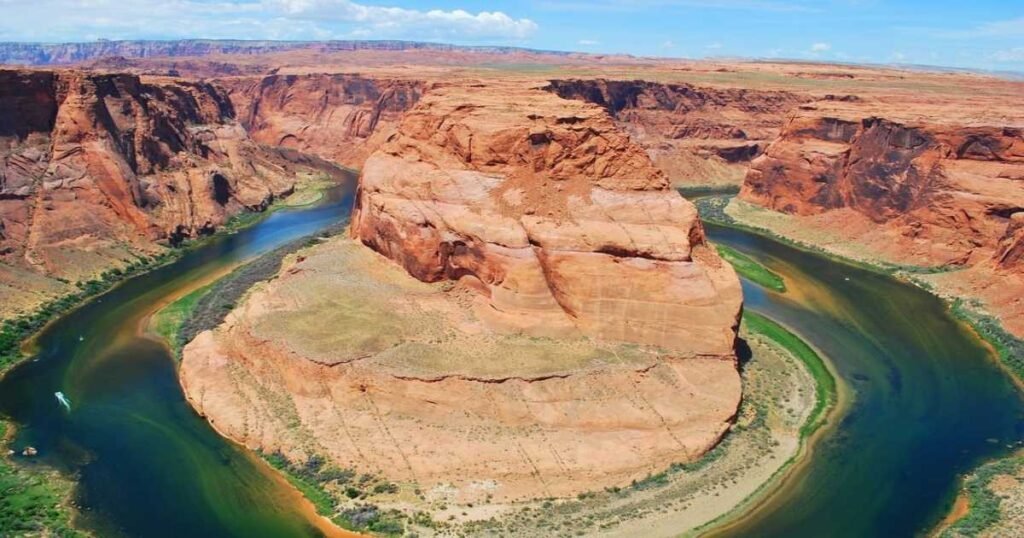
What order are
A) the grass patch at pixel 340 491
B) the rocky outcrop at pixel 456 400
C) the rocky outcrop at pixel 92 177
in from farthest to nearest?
the rocky outcrop at pixel 92 177, the rocky outcrop at pixel 456 400, the grass patch at pixel 340 491

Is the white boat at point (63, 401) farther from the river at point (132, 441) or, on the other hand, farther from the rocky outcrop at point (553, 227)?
the rocky outcrop at point (553, 227)

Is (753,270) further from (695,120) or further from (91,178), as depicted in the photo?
(91,178)

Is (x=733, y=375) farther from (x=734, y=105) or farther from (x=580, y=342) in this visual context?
(x=734, y=105)

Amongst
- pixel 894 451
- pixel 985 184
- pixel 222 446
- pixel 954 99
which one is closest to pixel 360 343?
pixel 222 446

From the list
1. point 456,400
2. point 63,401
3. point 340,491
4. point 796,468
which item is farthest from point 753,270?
point 63,401

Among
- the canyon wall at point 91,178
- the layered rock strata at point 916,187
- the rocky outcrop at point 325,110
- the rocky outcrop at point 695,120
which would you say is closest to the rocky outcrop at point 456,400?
the canyon wall at point 91,178

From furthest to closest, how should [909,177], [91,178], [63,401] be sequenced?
[909,177], [91,178], [63,401]
